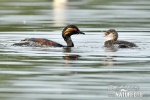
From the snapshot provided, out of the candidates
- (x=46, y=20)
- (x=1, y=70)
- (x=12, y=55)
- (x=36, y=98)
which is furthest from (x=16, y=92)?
(x=46, y=20)

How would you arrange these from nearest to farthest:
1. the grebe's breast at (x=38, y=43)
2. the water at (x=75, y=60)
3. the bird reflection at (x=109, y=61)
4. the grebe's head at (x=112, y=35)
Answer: the water at (x=75, y=60) < the bird reflection at (x=109, y=61) < the grebe's breast at (x=38, y=43) < the grebe's head at (x=112, y=35)

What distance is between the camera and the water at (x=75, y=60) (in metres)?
11.8

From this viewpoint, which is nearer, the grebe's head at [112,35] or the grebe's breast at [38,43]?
the grebe's breast at [38,43]

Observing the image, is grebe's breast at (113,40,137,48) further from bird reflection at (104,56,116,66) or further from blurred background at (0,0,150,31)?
blurred background at (0,0,150,31)

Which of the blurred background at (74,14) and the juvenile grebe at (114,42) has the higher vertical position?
the juvenile grebe at (114,42)

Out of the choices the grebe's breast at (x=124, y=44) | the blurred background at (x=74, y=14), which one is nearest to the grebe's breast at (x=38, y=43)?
the grebe's breast at (x=124, y=44)

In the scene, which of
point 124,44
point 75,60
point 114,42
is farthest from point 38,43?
point 75,60

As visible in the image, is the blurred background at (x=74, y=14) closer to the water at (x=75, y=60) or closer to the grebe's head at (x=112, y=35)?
the water at (x=75, y=60)

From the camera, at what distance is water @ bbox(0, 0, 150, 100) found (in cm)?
1176

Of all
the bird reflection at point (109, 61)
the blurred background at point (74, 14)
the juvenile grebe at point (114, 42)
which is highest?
the bird reflection at point (109, 61)

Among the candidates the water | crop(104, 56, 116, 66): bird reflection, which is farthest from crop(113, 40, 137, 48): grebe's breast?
crop(104, 56, 116, 66): bird reflection

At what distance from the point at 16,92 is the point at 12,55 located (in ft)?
14.2

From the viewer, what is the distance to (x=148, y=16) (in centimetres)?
2541

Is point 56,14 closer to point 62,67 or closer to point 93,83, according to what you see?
point 62,67
